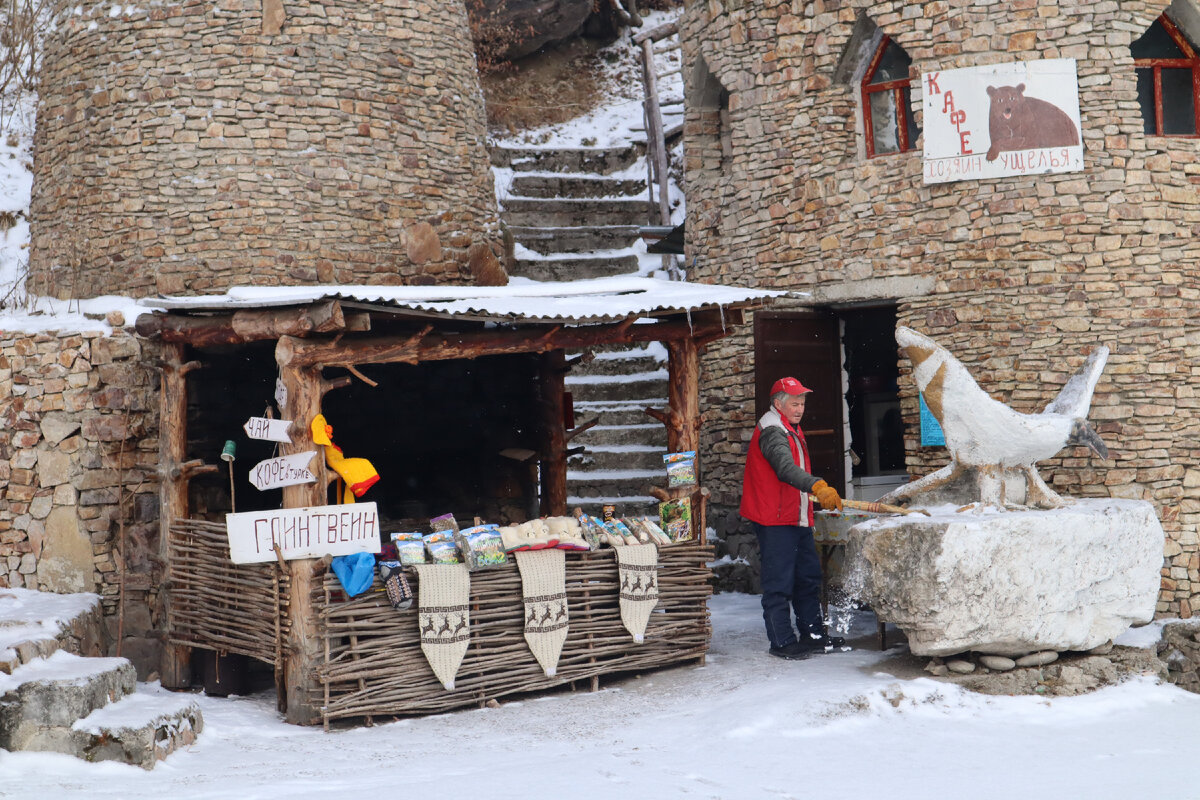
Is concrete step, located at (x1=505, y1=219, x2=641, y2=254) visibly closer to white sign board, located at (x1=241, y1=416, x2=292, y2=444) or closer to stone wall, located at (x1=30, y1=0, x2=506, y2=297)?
stone wall, located at (x1=30, y1=0, x2=506, y2=297)

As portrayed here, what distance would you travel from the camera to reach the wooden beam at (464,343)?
20.4 feet

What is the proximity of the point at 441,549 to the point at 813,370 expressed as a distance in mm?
4061

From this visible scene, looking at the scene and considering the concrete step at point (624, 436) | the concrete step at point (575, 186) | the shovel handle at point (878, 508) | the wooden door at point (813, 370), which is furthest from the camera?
the concrete step at point (575, 186)

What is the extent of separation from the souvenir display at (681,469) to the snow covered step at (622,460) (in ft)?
11.4

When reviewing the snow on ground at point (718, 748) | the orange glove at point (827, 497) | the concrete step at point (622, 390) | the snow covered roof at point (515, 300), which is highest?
the snow covered roof at point (515, 300)

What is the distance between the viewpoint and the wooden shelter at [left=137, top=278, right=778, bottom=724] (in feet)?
19.9

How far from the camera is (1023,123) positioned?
820 cm

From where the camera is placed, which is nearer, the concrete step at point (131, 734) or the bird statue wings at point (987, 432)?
the concrete step at point (131, 734)

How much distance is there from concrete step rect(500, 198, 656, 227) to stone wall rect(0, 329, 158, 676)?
245 inches

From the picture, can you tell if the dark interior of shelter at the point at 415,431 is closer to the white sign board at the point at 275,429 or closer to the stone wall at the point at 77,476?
the stone wall at the point at 77,476

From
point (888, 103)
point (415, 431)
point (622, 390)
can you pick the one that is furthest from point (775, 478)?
point (622, 390)

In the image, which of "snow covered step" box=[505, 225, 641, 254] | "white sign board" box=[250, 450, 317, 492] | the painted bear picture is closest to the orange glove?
"white sign board" box=[250, 450, 317, 492]

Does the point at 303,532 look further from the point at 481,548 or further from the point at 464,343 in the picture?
the point at 464,343

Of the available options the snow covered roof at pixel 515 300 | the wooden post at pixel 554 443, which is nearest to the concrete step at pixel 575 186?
the wooden post at pixel 554 443
